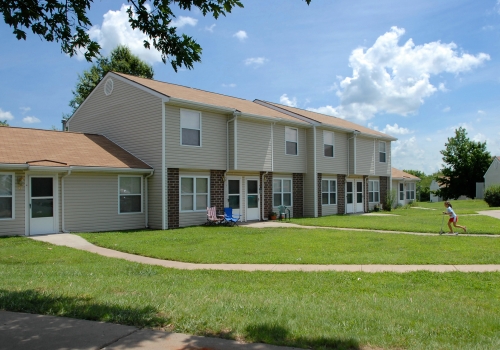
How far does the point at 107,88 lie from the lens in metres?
20.4

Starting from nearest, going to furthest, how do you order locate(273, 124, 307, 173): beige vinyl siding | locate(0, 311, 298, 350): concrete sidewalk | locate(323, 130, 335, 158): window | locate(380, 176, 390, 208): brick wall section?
locate(0, 311, 298, 350): concrete sidewalk
locate(273, 124, 307, 173): beige vinyl siding
locate(323, 130, 335, 158): window
locate(380, 176, 390, 208): brick wall section

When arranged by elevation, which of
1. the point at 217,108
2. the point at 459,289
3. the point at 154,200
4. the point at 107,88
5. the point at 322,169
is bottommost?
the point at 459,289

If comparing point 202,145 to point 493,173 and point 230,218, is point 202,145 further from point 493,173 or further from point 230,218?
point 493,173

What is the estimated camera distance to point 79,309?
5785mm

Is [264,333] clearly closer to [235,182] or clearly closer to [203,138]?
[203,138]

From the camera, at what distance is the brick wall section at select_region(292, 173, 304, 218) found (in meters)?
24.1

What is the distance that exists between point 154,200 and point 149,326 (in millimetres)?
13103

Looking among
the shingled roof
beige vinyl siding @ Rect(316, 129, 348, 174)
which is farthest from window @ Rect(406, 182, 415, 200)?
the shingled roof

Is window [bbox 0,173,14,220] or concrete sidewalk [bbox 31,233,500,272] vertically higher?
window [bbox 0,173,14,220]

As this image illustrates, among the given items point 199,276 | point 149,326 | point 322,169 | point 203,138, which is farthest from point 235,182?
point 149,326

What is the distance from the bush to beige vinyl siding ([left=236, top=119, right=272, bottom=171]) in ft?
79.2

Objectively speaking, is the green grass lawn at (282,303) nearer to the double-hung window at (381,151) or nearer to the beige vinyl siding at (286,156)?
the beige vinyl siding at (286,156)

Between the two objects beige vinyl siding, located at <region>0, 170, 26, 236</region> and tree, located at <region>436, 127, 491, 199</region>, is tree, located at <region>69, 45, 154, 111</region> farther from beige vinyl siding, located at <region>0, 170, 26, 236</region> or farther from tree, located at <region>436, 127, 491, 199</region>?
tree, located at <region>436, 127, 491, 199</region>

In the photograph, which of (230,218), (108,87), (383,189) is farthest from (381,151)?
(108,87)
